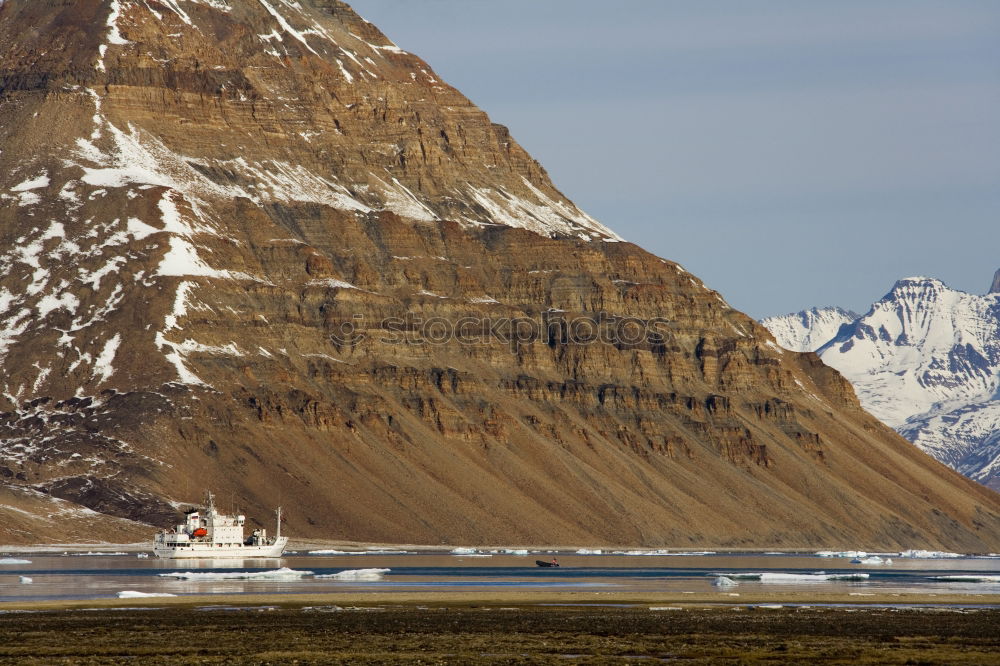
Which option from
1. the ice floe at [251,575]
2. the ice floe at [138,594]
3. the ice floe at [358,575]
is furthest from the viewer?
the ice floe at [251,575]

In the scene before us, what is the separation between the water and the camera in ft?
424

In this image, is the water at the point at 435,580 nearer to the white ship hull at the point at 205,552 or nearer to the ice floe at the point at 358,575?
the ice floe at the point at 358,575

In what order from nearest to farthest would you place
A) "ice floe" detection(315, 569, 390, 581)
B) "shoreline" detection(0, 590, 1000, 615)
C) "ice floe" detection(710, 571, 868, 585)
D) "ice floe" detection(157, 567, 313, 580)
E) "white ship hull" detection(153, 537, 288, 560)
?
"shoreline" detection(0, 590, 1000, 615) < "ice floe" detection(315, 569, 390, 581) < "ice floe" detection(157, 567, 313, 580) < "ice floe" detection(710, 571, 868, 585) < "white ship hull" detection(153, 537, 288, 560)

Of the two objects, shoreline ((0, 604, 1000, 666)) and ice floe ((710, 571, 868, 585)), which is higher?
ice floe ((710, 571, 868, 585))

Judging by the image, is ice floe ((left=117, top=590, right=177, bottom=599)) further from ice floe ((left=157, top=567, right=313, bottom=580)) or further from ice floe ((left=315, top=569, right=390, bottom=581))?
ice floe ((left=315, top=569, right=390, bottom=581))

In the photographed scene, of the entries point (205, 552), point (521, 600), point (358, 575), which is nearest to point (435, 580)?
point (358, 575)

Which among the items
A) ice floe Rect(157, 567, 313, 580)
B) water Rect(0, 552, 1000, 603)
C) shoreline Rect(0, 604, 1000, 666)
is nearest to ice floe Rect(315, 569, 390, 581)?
water Rect(0, 552, 1000, 603)

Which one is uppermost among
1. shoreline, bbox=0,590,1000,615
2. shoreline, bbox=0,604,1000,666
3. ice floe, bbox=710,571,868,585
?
ice floe, bbox=710,571,868,585

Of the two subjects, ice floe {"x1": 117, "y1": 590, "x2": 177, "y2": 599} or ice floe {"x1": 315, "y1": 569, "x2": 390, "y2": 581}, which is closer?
ice floe {"x1": 117, "y1": 590, "x2": 177, "y2": 599}

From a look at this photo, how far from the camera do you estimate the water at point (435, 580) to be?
129375 mm

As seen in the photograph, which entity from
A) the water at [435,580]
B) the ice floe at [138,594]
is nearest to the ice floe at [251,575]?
the water at [435,580]

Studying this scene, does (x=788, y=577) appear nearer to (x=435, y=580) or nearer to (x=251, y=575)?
(x=435, y=580)

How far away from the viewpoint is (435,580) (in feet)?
488

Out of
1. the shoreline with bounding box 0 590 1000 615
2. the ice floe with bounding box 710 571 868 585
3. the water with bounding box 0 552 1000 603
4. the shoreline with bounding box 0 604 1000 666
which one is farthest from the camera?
the ice floe with bounding box 710 571 868 585
